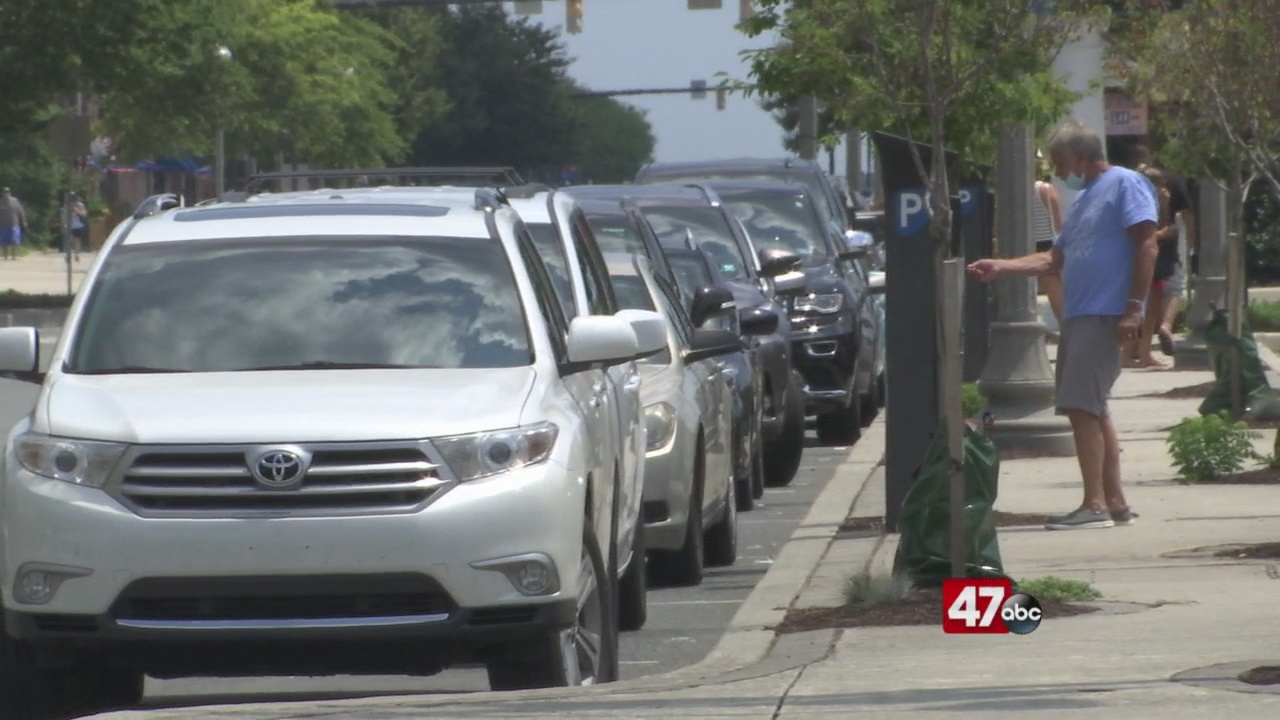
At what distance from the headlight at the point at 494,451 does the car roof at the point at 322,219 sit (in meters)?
1.28

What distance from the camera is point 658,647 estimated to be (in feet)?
29.7

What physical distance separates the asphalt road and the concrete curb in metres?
0.17

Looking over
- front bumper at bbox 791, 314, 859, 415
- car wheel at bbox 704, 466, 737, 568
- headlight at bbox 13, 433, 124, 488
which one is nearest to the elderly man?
car wheel at bbox 704, 466, 737, 568

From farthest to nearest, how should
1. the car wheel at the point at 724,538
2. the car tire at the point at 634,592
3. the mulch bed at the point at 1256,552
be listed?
the car wheel at the point at 724,538 < the mulch bed at the point at 1256,552 < the car tire at the point at 634,592

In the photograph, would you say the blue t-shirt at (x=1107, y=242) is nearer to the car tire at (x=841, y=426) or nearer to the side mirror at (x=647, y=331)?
the side mirror at (x=647, y=331)

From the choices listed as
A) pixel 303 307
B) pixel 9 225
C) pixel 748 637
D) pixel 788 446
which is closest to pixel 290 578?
pixel 303 307

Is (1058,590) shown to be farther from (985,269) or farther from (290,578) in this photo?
(290,578)

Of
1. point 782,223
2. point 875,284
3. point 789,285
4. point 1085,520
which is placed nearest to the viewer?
point 1085,520

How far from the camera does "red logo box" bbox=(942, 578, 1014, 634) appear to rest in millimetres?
8016

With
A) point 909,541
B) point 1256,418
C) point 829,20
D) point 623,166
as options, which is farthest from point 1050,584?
point 623,166

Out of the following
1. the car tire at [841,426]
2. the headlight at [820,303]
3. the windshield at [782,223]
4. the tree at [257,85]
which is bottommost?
the car tire at [841,426]

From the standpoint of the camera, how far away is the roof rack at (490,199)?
8430mm

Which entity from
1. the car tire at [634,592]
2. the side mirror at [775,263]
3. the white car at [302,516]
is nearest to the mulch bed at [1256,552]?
the car tire at [634,592]

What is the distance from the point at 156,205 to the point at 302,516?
232 centimetres
